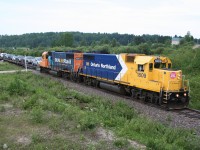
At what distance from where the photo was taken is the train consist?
18.5m

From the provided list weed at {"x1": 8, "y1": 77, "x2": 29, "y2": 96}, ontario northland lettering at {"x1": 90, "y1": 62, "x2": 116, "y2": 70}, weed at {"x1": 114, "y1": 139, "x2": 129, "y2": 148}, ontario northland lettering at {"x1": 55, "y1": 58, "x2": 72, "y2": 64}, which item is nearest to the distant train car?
ontario northland lettering at {"x1": 55, "y1": 58, "x2": 72, "y2": 64}

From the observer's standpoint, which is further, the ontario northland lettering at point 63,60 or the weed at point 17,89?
the ontario northland lettering at point 63,60

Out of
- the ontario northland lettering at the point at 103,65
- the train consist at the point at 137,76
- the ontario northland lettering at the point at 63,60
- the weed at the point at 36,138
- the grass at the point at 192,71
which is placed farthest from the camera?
the ontario northland lettering at the point at 63,60

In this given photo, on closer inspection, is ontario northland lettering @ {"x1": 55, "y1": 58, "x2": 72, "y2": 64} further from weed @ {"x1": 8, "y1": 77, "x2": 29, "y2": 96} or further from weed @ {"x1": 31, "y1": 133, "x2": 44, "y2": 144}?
weed @ {"x1": 31, "y1": 133, "x2": 44, "y2": 144}

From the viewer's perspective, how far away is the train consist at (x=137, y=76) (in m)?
18.5

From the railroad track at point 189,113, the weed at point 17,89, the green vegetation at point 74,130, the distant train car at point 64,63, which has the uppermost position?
the distant train car at point 64,63

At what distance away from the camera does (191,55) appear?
3703 centimetres

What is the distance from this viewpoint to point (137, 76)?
20719 mm

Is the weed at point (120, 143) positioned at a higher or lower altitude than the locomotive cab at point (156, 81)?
lower

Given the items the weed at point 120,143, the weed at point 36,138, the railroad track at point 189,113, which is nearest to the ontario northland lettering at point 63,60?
the railroad track at point 189,113

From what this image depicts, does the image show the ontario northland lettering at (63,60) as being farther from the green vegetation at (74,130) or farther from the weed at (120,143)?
the weed at (120,143)

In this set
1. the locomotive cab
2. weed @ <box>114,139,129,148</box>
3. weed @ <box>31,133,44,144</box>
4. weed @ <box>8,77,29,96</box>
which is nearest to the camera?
weed @ <box>114,139,129,148</box>

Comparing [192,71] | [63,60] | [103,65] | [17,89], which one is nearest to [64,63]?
[63,60]

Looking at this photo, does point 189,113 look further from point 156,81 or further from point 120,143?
→ point 120,143
